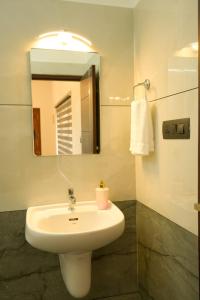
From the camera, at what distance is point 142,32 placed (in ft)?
5.26

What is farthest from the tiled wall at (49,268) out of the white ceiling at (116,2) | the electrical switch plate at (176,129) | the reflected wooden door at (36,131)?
the white ceiling at (116,2)

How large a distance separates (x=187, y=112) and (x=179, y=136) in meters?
0.13

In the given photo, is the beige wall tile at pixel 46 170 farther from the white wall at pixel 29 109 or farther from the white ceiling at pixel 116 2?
the white ceiling at pixel 116 2

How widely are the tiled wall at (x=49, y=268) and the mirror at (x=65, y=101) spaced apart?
0.49 meters

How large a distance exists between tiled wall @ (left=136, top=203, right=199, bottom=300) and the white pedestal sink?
0.26 metres

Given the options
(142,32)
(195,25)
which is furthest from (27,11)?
(195,25)

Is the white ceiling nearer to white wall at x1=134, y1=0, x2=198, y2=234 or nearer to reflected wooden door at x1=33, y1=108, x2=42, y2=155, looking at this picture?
white wall at x1=134, y1=0, x2=198, y2=234

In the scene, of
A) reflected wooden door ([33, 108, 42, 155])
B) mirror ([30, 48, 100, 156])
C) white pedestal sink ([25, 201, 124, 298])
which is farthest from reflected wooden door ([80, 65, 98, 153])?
white pedestal sink ([25, 201, 124, 298])

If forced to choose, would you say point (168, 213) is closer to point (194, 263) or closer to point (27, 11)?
point (194, 263)

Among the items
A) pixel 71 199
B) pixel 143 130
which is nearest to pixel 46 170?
pixel 71 199

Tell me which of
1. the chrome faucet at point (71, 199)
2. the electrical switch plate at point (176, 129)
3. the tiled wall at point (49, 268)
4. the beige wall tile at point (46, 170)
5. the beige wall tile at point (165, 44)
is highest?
the beige wall tile at point (165, 44)

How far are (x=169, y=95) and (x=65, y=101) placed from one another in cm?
66

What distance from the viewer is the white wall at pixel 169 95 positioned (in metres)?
1.16

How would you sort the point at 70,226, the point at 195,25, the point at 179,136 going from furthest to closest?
the point at 70,226 < the point at 179,136 < the point at 195,25
